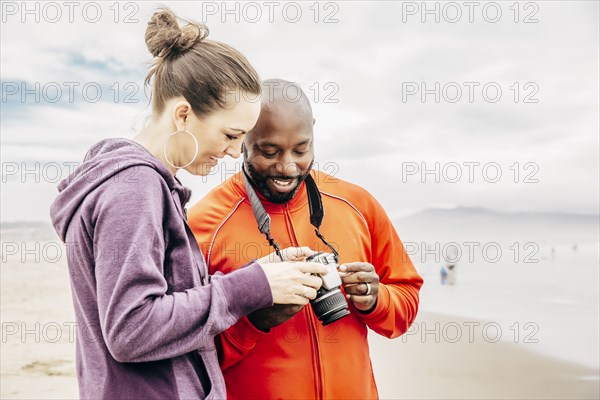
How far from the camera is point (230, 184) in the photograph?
7.89ft

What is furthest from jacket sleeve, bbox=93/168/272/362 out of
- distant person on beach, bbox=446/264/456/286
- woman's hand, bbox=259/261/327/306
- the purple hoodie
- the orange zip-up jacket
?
distant person on beach, bbox=446/264/456/286

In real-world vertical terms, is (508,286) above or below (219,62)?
below

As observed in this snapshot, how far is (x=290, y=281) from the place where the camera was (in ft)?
5.32

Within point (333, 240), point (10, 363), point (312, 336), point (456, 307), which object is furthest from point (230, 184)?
point (456, 307)

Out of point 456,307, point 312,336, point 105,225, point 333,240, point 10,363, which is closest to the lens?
point 105,225

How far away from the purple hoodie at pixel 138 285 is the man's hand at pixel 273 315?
12.1 inches

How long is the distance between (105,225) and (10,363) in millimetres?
6789

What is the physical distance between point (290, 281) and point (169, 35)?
774 millimetres

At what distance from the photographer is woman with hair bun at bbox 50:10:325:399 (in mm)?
1360

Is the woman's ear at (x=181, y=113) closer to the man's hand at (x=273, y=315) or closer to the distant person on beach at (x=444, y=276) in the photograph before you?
the man's hand at (x=273, y=315)

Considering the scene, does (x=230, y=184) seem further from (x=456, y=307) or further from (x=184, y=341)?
(x=456, y=307)

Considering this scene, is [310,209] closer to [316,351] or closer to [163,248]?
[316,351]

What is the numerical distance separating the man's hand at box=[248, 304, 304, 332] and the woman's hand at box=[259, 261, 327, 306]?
14cm

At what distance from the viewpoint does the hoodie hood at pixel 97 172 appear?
1.44m
